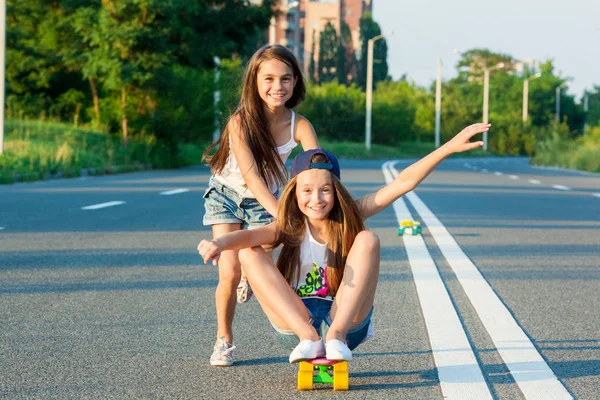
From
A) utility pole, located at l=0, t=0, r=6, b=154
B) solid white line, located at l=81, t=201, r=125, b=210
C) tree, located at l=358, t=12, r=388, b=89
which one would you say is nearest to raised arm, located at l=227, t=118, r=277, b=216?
solid white line, located at l=81, t=201, r=125, b=210

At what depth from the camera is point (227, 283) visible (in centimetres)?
543

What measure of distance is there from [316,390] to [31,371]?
1254 millimetres

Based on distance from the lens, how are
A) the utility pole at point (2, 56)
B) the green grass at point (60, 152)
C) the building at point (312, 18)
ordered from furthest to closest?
the building at point (312, 18)
the utility pole at point (2, 56)
the green grass at point (60, 152)

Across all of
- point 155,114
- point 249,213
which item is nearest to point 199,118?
point 155,114

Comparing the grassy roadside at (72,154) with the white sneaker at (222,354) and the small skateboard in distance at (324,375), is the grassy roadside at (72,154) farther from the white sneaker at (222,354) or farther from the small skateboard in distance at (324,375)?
the small skateboard in distance at (324,375)

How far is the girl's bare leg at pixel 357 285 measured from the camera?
4.74 metres

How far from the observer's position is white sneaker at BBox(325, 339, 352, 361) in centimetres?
455

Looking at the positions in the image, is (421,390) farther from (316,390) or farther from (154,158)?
(154,158)

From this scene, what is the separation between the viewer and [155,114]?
36469 mm

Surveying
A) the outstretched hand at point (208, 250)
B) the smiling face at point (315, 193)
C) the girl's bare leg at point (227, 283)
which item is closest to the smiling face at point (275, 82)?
the smiling face at point (315, 193)

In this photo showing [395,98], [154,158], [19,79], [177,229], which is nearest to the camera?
[177,229]

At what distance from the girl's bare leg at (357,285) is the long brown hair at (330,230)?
9 cm

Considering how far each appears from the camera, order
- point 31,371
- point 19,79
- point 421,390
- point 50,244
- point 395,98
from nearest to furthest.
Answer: point 421,390, point 31,371, point 50,244, point 19,79, point 395,98

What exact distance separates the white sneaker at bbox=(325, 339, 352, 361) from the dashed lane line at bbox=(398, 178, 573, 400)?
2.37ft
